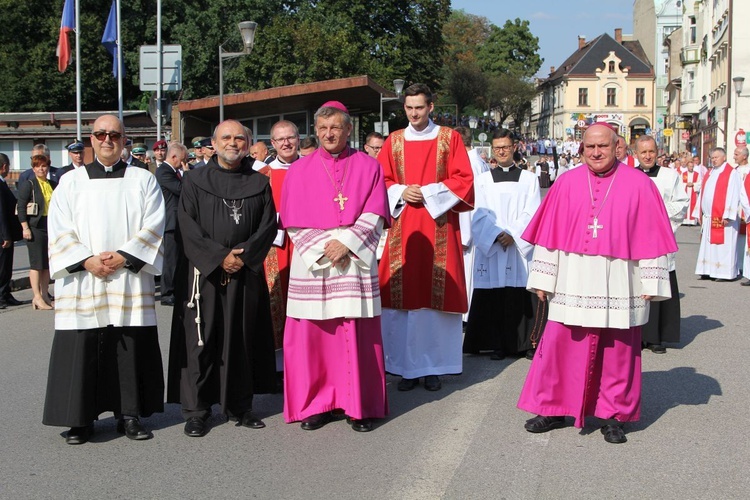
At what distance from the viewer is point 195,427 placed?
600 cm

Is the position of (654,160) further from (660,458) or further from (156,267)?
(156,267)

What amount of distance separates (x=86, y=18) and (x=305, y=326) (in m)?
44.6

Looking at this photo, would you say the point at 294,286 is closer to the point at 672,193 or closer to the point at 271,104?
the point at 672,193

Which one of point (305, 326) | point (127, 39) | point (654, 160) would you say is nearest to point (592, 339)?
point (305, 326)

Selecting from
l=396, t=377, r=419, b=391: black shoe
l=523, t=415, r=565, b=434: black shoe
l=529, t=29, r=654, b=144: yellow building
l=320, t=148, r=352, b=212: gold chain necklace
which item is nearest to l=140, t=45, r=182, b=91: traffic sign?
l=396, t=377, r=419, b=391: black shoe

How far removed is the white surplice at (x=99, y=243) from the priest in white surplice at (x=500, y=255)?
3739 millimetres

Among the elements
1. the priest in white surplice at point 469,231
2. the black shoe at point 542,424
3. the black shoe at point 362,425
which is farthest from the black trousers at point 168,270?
the black shoe at point 542,424

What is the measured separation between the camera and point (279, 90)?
85.6ft

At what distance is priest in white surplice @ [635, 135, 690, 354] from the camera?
879 cm

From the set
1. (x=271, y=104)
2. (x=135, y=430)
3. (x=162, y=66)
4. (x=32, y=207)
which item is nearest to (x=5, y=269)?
(x=32, y=207)

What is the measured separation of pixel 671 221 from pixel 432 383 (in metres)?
3.17

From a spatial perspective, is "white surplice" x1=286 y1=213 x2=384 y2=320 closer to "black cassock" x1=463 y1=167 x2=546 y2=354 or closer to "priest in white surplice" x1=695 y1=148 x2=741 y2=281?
"black cassock" x1=463 y1=167 x2=546 y2=354

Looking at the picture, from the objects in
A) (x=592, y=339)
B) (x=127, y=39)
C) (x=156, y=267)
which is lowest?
(x=592, y=339)

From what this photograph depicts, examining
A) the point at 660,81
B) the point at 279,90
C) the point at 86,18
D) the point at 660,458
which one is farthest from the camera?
the point at 660,81
